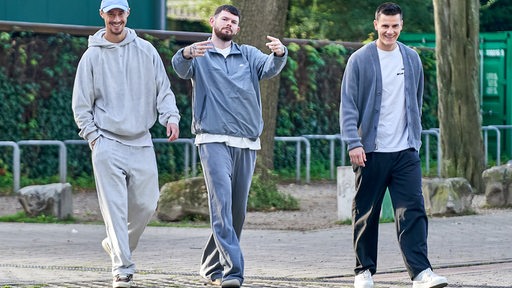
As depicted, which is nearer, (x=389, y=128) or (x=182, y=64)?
(x=389, y=128)

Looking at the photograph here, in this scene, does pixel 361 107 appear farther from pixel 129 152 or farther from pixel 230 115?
pixel 129 152

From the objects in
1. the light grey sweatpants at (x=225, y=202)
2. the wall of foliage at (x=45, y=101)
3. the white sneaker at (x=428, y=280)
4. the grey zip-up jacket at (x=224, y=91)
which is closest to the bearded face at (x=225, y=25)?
the grey zip-up jacket at (x=224, y=91)

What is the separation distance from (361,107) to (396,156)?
36cm

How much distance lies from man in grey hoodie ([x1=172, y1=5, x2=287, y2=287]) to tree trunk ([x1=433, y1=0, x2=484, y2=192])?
31.4ft

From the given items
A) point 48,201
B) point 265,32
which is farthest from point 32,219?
point 265,32

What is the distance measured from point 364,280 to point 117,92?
6.18ft

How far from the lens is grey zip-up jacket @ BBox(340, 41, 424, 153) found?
854cm

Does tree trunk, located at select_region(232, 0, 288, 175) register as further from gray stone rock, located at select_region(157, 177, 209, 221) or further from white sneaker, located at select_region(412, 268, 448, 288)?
white sneaker, located at select_region(412, 268, 448, 288)

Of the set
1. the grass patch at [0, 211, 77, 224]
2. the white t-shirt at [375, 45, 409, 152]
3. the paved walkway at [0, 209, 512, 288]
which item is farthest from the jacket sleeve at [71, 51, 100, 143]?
the grass patch at [0, 211, 77, 224]

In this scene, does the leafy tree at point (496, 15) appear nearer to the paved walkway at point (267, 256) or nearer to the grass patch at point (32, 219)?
the paved walkway at point (267, 256)

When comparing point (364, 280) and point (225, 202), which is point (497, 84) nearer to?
point (364, 280)

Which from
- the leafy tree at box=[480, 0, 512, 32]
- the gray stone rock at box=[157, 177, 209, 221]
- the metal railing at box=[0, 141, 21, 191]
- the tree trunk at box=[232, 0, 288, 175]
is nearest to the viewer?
the gray stone rock at box=[157, 177, 209, 221]

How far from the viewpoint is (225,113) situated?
8734 mm

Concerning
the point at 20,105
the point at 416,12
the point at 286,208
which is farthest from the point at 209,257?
the point at 416,12
